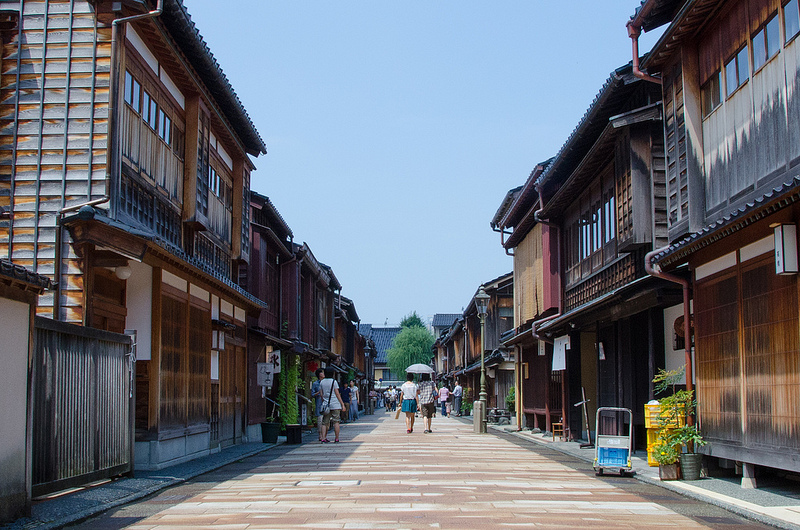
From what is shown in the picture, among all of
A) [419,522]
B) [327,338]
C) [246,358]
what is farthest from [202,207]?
[327,338]

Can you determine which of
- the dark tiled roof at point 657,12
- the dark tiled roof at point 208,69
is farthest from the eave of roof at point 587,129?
the dark tiled roof at point 208,69

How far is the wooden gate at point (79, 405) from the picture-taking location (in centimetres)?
1045

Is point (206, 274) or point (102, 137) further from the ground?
point (102, 137)

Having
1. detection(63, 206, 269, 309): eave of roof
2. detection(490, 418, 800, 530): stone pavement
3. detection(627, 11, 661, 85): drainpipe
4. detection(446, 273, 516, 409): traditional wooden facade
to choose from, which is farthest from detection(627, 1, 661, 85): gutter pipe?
detection(446, 273, 516, 409): traditional wooden facade

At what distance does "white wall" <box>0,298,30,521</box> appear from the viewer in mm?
8961

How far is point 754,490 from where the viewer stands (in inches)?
444

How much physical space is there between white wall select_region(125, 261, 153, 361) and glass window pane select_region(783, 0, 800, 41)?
10.8 m

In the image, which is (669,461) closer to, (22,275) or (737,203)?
(737,203)

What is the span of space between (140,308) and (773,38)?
36.0ft

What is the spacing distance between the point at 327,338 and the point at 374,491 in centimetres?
3535

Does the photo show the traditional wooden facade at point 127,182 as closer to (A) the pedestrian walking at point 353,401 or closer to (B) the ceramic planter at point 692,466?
(B) the ceramic planter at point 692,466

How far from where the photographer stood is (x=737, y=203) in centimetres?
1213

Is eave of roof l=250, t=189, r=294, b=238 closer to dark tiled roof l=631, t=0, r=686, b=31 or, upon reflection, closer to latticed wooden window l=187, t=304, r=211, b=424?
latticed wooden window l=187, t=304, r=211, b=424

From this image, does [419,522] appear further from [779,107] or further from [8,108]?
[8,108]
